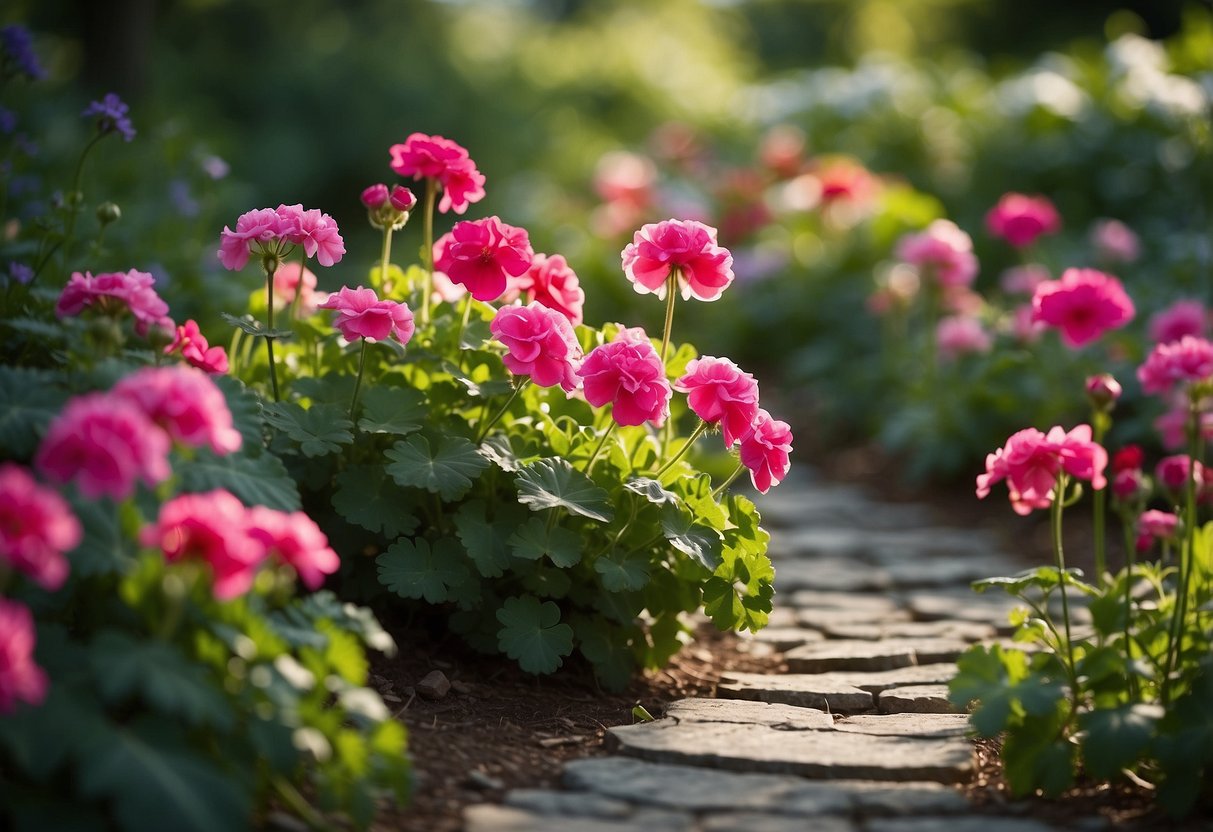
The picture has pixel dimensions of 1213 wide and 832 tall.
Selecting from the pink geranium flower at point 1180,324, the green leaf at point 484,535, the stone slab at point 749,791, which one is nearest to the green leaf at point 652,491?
the green leaf at point 484,535

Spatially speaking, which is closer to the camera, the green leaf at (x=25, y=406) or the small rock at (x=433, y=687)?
the green leaf at (x=25, y=406)

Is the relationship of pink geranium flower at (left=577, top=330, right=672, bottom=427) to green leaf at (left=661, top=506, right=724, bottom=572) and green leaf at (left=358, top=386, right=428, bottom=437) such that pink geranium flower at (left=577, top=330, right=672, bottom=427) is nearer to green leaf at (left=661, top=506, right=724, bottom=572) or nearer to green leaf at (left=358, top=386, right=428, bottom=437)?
green leaf at (left=661, top=506, right=724, bottom=572)

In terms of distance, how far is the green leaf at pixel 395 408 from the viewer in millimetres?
2449

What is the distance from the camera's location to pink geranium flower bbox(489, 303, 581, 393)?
7.43ft

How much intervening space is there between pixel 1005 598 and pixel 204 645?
2.61 m

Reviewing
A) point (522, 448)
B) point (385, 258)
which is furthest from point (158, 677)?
point (385, 258)

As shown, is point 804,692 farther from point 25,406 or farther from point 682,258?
point 25,406

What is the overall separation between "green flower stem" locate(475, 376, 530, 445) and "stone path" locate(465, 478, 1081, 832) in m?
0.67

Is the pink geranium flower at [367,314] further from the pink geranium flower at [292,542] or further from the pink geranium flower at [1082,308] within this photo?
the pink geranium flower at [1082,308]

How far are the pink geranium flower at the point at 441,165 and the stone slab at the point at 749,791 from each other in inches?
48.2

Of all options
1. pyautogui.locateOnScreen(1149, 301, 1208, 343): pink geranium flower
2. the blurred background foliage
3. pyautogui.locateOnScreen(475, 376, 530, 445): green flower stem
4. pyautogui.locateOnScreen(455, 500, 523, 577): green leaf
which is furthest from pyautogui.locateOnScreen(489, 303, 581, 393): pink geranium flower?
pyautogui.locateOnScreen(1149, 301, 1208, 343): pink geranium flower

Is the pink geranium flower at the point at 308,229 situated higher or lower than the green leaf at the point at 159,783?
higher

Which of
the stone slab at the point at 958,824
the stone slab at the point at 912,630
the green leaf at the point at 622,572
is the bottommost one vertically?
the stone slab at the point at 958,824

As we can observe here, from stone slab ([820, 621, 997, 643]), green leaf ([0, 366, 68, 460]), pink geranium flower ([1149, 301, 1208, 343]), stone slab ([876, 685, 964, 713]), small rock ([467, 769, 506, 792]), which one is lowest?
small rock ([467, 769, 506, 792])
